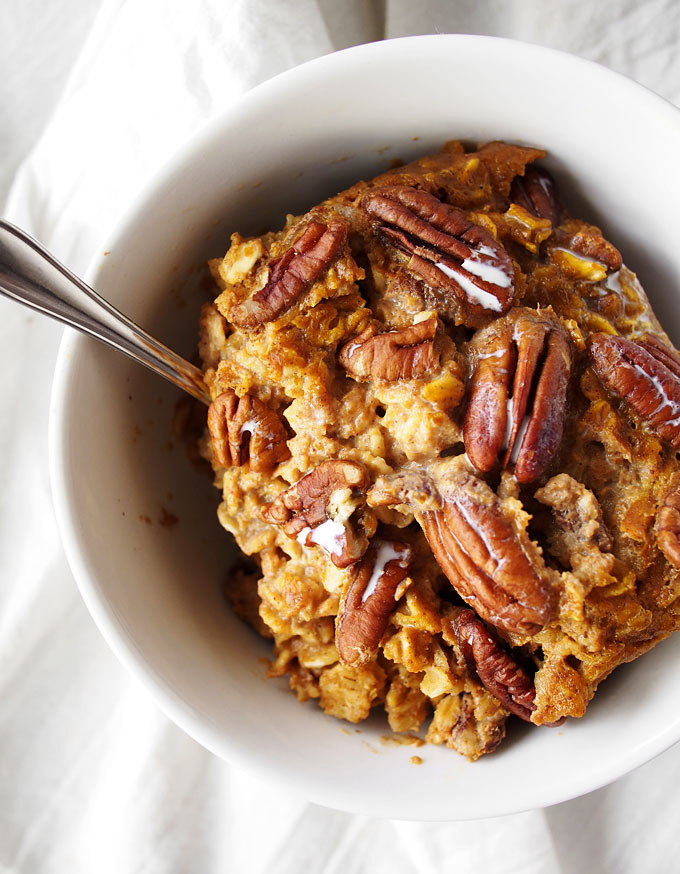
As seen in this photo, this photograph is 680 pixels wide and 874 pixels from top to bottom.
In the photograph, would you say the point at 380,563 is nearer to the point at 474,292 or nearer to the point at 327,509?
the point at 327,509

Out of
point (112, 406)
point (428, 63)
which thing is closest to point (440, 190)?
point (428, 63)

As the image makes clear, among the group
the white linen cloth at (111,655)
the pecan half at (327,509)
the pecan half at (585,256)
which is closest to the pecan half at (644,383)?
the pecan half at (585,256)

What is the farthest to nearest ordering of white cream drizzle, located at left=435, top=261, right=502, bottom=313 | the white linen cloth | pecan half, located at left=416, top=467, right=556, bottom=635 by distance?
the white linen cloth, white cream drizzle, located at left=435, top=261, right=502, bottom=313, pecan half, located at left=416, top=467, right=556, bottom=635

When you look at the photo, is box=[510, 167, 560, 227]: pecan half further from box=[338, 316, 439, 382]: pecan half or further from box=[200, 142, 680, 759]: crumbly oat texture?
box=[338, 316, 439, 382]: pecan half

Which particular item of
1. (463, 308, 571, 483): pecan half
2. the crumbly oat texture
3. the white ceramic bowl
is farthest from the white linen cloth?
(463, 308, 571, 483): pecan half

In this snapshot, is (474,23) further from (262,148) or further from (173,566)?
(173,566)

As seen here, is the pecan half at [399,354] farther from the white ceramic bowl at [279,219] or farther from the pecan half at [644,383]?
the white ceramic bowl at [279,219]
